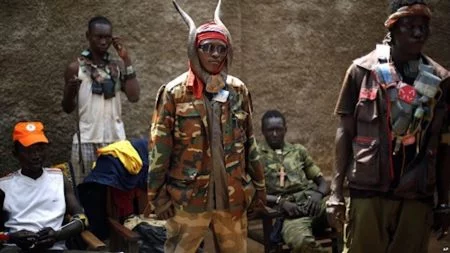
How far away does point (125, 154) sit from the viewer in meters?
4.83

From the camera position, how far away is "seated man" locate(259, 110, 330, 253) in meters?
4.98

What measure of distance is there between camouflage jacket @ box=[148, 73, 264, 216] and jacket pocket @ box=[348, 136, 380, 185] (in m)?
0.69

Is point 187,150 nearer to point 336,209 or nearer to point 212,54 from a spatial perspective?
point 212,54

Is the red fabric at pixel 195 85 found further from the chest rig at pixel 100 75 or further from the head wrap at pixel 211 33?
the chest rig at pixel 100 75

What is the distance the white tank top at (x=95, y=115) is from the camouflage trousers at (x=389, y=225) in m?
2.41

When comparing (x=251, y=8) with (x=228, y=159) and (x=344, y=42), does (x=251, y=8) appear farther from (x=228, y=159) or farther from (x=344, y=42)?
(x=228, y=159)

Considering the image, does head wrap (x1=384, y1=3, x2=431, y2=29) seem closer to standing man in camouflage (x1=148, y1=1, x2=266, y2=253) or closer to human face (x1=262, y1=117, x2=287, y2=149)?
standing man in camouflage (x1=148, y1=1, x2=266, y2=253)

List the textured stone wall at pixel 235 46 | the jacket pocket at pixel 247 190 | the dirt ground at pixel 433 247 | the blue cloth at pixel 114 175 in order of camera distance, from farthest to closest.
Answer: the dirt ground at pixel 433 247
the textured stone wall at pixel 235 46
the blue cloth at pixel 114 175
the jacket pocket at pixel 247 190

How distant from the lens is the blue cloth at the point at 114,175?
15.5 ft

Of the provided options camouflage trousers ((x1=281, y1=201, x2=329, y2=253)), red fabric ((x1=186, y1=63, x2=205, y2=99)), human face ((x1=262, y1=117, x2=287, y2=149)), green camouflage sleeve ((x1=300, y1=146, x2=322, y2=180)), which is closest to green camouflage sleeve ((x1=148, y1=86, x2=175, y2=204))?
red fabric ((x1=186, y1=63, x2=205, y2=99))

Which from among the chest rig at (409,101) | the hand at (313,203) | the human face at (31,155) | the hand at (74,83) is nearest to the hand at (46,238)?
the human face at (31,155)

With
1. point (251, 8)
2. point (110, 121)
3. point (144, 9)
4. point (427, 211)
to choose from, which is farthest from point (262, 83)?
point (427, 211)

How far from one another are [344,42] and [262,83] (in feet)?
3.58

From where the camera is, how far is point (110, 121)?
5160 mm
